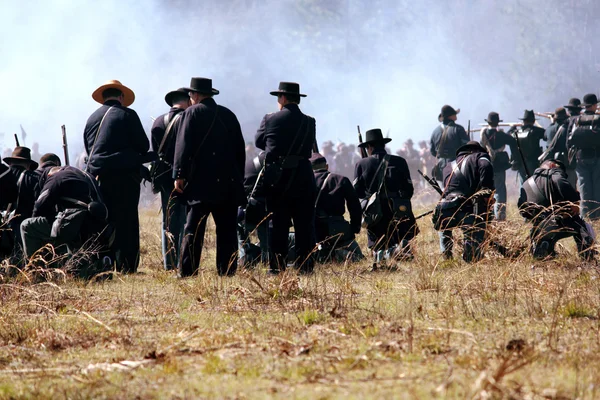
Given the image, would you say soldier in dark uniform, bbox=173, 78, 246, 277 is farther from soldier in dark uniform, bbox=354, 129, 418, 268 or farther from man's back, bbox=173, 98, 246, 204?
soldier in dark uniform, bbox=354, 129, 418, 268

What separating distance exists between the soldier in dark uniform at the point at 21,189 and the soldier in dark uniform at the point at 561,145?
9499 mm

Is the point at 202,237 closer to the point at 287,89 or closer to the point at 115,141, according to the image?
the point at 115,141

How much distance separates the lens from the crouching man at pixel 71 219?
8172 millimetres

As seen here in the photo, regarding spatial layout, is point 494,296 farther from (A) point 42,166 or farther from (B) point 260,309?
(A) point 42,166

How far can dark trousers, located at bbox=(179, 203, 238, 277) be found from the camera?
7895 mm

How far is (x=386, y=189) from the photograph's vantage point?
32.0 feet

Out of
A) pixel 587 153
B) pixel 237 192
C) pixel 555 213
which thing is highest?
pixel 587 153

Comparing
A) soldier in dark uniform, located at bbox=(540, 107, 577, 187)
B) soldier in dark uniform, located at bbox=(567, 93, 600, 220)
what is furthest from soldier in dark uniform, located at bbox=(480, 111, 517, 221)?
Result: soldier in dark uniform, located at bbox=(567, 93, 600, 220)

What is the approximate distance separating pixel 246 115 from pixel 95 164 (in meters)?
70.0

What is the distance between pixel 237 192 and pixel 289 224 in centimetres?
81

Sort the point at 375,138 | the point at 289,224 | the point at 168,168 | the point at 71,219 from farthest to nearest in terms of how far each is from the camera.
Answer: the point at 375,138 < the point at 168,168 < the point at 289,224 < the point at 71,219

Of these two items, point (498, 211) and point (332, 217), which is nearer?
point (498, 211)

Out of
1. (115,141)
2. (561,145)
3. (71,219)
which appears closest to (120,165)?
(115,141)

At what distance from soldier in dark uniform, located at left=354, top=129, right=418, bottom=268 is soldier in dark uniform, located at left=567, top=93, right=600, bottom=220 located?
5732mm
